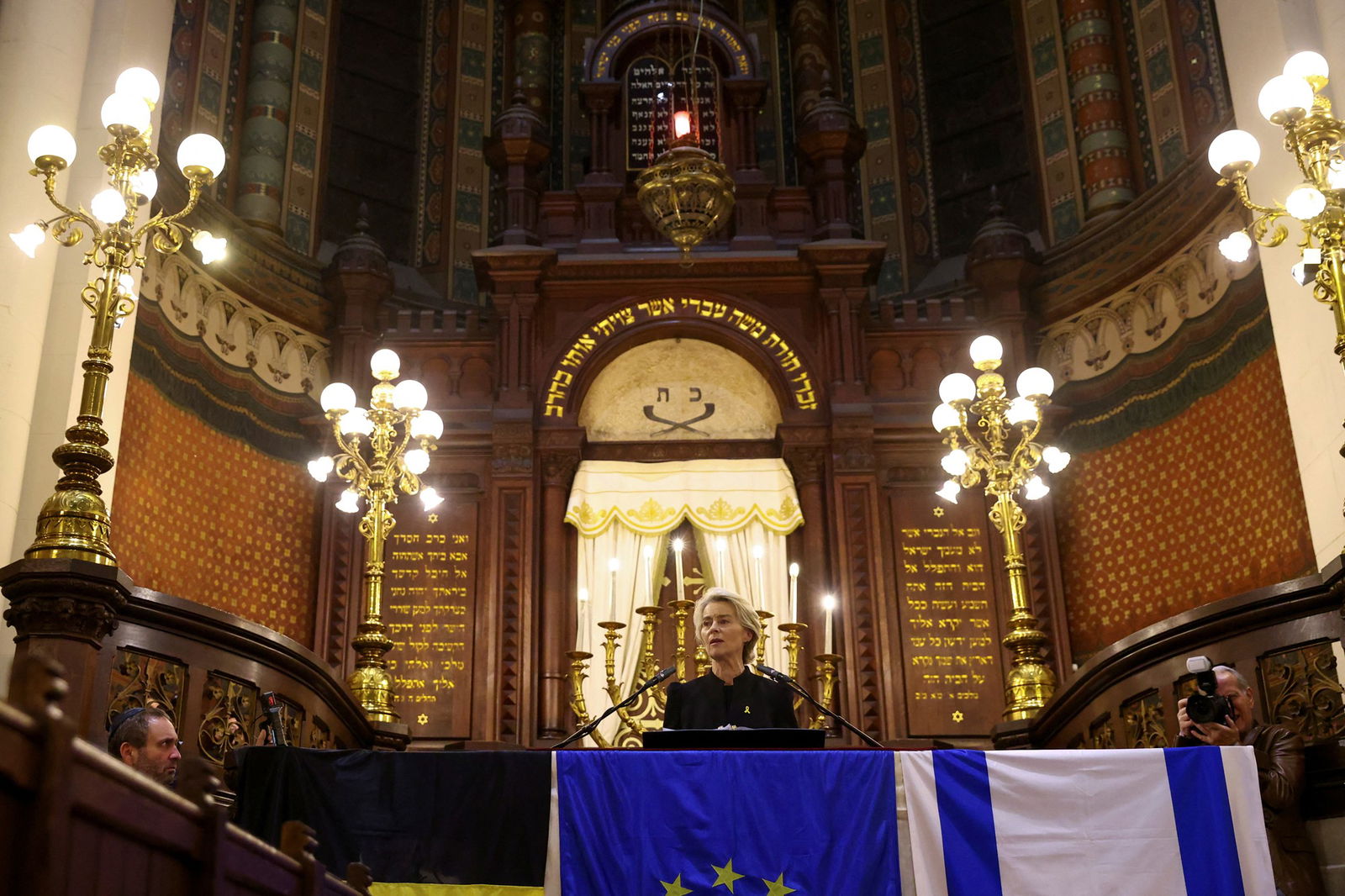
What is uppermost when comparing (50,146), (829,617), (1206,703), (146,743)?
(50,146)

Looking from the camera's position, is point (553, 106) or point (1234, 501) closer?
point (1234, 501)

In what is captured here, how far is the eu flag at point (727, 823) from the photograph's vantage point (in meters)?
4.86

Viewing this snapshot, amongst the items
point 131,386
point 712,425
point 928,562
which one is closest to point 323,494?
point 131,386

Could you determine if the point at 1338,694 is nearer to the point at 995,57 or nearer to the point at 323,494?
the point at 323,494

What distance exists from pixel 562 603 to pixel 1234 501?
5779 millimetres

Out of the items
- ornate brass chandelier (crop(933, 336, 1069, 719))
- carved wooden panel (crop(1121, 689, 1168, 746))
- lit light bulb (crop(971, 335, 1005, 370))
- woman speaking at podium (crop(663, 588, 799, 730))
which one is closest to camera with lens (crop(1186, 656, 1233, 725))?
carved wooden panel (crop(1121, 689, 1168, 746))

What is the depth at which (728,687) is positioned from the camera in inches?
247

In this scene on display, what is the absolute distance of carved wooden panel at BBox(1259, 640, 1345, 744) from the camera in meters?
6.13

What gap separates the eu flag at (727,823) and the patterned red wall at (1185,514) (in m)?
6.38

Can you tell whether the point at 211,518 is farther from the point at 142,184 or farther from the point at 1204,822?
the point at 1204,822

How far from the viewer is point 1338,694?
612 cm

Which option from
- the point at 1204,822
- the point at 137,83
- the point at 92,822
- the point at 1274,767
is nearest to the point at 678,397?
the point at 137,83

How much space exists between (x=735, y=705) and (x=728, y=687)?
107mm

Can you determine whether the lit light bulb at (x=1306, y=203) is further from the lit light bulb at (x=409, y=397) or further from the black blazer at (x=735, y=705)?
the lit light bulb at (x=409, y=397)
